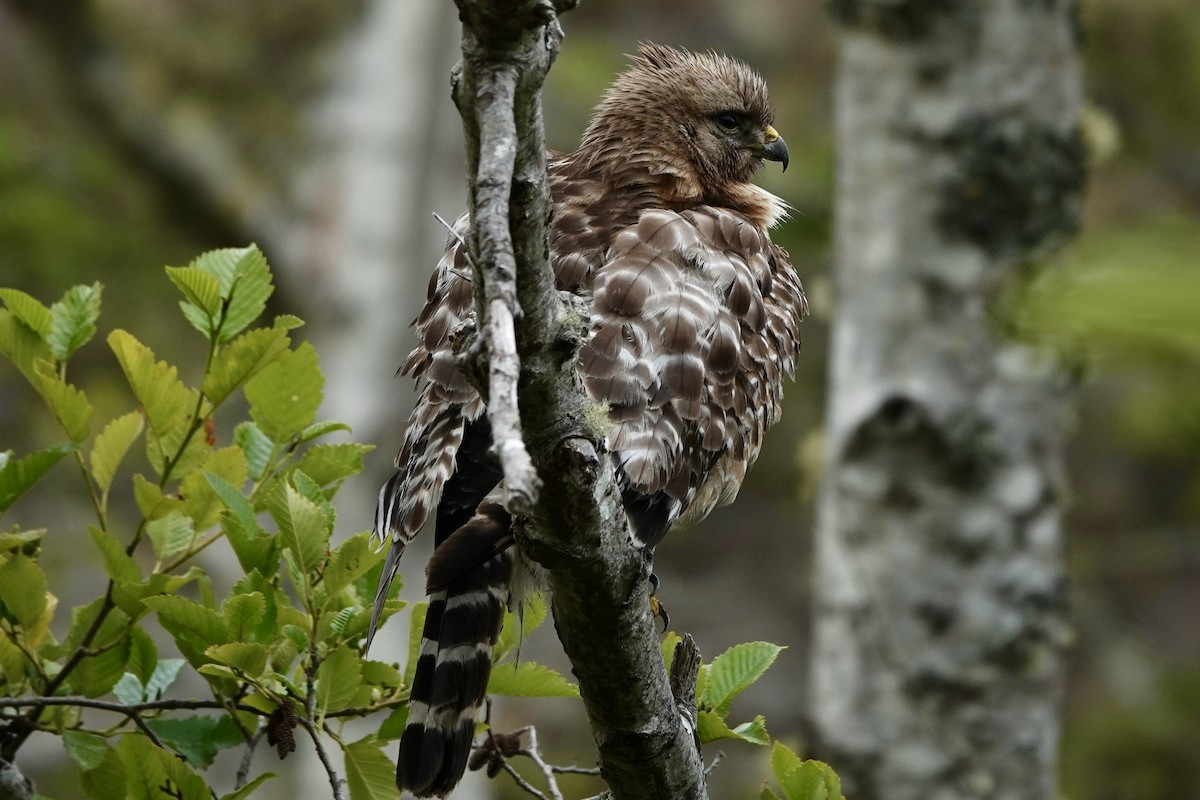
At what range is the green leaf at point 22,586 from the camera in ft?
6.46

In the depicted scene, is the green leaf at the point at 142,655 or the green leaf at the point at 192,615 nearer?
the green leaf at the point at 192,615

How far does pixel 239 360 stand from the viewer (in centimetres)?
215

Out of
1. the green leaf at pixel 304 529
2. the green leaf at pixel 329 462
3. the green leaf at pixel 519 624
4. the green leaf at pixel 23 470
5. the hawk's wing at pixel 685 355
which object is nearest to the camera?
the green leaf at pixel 304 529

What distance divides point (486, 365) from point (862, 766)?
353 centimetres

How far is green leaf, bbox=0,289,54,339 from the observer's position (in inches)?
84.0

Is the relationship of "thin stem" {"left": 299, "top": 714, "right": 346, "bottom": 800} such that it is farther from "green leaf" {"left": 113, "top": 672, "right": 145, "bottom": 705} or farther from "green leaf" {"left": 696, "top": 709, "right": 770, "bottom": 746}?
"green leaf" {"left": 696, "top": 709, "right": 770, "bottom": 746}

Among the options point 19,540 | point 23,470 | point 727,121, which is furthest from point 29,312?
point 727,121

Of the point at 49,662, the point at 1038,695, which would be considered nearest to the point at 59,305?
the point at 49,662

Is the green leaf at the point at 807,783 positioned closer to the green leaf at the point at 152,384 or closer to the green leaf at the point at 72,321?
the green leaf at the point at 152,384

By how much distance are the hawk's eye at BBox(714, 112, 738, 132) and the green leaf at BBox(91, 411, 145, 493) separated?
6.75 ft

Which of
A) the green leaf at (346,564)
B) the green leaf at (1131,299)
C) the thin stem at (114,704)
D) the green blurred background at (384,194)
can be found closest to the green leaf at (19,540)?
the thin stem at (114,704)

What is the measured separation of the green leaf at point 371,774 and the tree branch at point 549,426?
322mm

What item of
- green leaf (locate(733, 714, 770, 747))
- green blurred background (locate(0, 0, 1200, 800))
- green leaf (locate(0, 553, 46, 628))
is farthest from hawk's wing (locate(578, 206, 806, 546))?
green blurred background (locate(0, 0, 1200, 800))

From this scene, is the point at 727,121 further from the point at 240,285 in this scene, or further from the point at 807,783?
the point at 807,783
